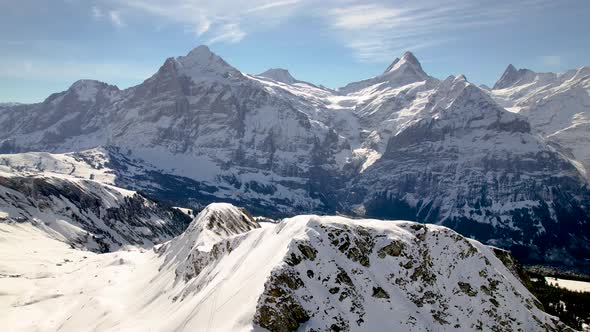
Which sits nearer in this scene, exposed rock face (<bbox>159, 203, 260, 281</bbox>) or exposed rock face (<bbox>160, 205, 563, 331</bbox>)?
exposed rock face (<bbox>160, 205, 563, 331</bbox>)

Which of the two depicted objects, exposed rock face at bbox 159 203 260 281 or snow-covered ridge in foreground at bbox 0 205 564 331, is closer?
snow-covered ridge in foreground at bbox 0 205 564 331

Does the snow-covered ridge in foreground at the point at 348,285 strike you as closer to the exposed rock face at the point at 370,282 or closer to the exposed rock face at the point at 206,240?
the exposed rock face at the point at 370,282

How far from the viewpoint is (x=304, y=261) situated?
66.9 metres

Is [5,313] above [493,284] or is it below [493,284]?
below

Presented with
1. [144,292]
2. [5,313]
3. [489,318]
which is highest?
[489,318]

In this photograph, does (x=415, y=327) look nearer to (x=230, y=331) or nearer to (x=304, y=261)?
(x=304, y=261)

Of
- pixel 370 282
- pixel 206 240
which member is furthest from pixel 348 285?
pixel 206 240

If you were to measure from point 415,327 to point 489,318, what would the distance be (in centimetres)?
1122

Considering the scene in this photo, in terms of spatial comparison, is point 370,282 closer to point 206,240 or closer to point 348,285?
point 348,285

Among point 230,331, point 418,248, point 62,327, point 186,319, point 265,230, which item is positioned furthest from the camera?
point 62,327

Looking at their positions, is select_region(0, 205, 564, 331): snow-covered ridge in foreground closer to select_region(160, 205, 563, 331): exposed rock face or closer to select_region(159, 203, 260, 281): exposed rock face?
select_region(160, 205, 563, 331): exposed rock face

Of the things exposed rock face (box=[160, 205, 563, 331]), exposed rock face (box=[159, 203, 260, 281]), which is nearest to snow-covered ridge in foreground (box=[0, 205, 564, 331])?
exposed rock face (box=[160, 205, 563, 331])

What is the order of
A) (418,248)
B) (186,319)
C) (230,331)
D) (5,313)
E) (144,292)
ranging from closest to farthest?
1. (230,331)
2. (186,319)
3. (418,248)
4. (144,292)
5. (5,313)

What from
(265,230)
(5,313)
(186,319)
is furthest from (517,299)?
(5,313)
